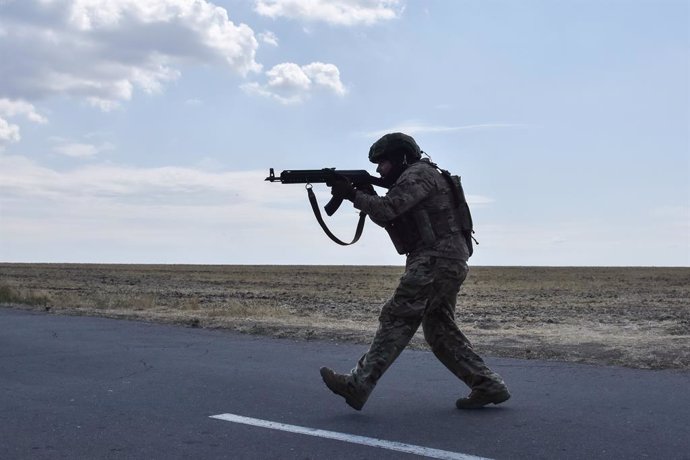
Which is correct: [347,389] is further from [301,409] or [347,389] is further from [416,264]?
[416,264]

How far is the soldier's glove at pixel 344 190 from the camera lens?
5723mm

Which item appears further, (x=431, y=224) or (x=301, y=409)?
(x=301, y=409)

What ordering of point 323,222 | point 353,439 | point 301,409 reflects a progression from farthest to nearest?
point 323,222, point 301,409, point 353,439

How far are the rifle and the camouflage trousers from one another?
0.64 m

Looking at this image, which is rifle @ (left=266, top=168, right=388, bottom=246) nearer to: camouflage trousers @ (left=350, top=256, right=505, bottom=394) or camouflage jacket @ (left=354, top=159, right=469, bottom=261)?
camouflage jacket @ (left=354, top=159, right=469, bottom=261)

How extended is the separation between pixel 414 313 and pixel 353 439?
1059 millimetres

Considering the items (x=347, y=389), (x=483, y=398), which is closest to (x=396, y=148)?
(x=347, y=389)

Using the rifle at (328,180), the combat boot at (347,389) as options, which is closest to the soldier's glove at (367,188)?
the rifle at (328,180)

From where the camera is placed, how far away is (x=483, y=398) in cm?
581

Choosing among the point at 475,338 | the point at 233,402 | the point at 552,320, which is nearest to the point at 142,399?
the point at 233,402

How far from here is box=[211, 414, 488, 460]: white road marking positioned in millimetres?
4625

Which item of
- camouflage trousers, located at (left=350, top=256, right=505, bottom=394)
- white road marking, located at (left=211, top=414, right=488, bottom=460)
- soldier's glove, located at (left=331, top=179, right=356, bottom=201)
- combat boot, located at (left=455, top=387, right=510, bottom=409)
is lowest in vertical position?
white road marking, located at (left=211, top=414, right=488, bottom=460)

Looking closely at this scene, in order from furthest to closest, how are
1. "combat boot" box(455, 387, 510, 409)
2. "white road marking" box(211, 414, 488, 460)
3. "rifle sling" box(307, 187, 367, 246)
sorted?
"rifle sling" box(307, 187, 367, 246)
"combat boot" box(455, 387, 510, 409)
"white road marking" box(211, 414, 488, 460)

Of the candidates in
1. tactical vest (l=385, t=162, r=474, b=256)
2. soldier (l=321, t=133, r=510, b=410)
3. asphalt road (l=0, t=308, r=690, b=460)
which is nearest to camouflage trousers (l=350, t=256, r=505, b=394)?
soldier (l=321, t=133, r=510, b=410)
